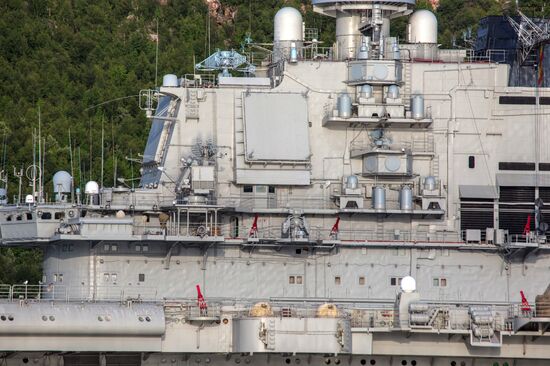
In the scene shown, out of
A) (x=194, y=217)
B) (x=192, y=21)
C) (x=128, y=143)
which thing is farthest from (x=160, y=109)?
(x=192, y=21)

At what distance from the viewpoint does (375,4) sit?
5303 cm

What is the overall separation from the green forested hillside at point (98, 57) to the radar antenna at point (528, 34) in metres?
30.9

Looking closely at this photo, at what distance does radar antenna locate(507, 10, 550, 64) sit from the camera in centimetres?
5378

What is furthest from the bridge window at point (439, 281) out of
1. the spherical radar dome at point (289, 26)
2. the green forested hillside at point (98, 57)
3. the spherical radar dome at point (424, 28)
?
the green forested hillside at point (98, 57)

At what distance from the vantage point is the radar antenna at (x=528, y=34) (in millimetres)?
53781

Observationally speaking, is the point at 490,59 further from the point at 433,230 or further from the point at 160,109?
the point at 160,109


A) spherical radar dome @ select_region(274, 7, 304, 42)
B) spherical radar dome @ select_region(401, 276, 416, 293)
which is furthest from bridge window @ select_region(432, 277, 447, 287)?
spherical radar dome @ select_region(274, 7, 304, 42)

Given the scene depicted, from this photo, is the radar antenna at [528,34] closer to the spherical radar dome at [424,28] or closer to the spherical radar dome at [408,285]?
the spherical radar dome at [424,28]

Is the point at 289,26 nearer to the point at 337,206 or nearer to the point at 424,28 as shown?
the point at 424,28

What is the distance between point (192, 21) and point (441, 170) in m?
57.9

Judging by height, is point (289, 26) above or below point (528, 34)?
above

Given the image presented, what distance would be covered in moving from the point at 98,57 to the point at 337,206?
56.6 meters

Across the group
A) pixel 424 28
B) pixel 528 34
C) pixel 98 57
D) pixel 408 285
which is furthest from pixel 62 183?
pixel 98 57

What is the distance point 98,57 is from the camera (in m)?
105
